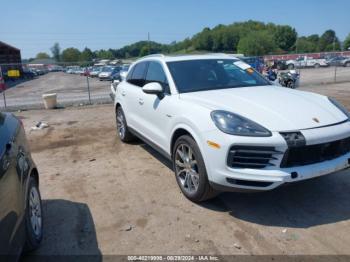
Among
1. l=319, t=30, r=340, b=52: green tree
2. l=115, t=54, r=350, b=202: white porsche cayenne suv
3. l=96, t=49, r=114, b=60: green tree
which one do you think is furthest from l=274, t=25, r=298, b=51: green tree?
l=115, t=54, r=350, b=202: white porsche cayenne suv

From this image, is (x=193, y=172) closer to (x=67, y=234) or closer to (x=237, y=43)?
A: (x=67, y=234)

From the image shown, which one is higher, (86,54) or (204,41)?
(204,41)

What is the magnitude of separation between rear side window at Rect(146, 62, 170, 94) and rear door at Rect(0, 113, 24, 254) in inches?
91.4

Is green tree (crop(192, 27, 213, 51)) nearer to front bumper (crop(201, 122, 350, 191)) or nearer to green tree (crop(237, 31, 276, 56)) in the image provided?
green tree (crop(237, 31, 276, 56))

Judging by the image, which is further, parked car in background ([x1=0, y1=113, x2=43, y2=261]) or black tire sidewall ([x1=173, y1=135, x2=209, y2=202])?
black tire sidewall ([x1=173, y1=135, x2=209, y2=202])

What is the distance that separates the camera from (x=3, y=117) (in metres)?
3.41

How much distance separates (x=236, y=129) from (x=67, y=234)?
206cm

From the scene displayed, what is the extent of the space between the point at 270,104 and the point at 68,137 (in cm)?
545

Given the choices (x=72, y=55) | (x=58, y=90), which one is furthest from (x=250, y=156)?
(x=72, y=55)

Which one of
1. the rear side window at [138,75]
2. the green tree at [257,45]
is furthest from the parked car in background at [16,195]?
the green tree at [257,45]

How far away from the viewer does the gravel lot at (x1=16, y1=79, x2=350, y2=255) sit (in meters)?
3.40

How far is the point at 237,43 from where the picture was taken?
446ft

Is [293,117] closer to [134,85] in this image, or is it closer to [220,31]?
[134,85]

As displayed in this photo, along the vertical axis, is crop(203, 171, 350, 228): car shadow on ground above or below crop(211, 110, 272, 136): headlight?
below
